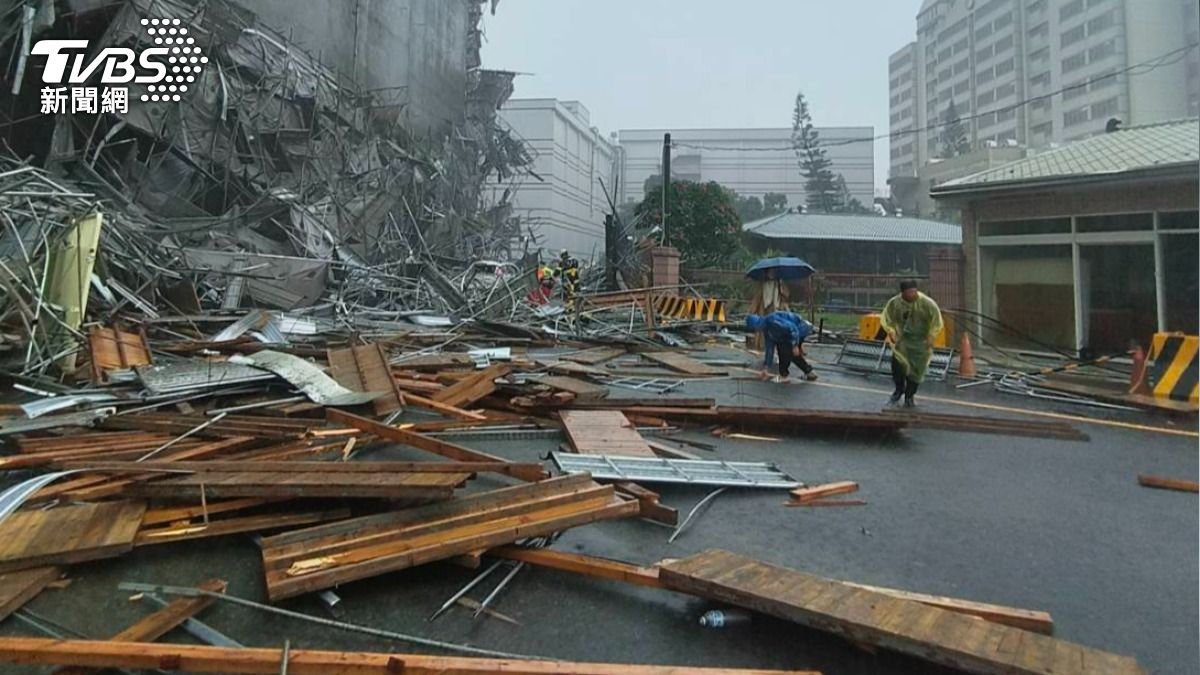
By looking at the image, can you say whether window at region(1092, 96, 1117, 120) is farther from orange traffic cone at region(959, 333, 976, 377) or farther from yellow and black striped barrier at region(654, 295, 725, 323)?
yellow and black striped barrier at region(654, 295, 725, 323)

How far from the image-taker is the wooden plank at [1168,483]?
437 cm

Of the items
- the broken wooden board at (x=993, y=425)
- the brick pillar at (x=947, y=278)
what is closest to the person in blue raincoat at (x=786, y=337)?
the broken wooden board at (x=993, y=425)

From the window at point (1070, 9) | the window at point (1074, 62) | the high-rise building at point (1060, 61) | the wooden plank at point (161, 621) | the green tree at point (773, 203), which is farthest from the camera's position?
the green tree at point (773, 203)

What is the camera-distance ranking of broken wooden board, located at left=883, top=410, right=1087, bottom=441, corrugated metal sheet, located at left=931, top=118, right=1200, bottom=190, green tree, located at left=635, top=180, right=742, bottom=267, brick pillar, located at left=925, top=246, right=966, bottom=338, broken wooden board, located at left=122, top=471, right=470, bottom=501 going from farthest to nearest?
green tree, located at left=635, top=180, right=742, bottom=267 < brick pillar, located at left=925, top=246, right=966, bottom=338 < broken wooden board, located at left=883, top=410, right=1087, bottom=441 < broken wooden board, located at left=122, top=471, right=470, bottom=501 < corrugated metal sheet, located at left=931, top=118, right=1200, bottom=190

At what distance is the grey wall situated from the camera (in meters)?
19.9

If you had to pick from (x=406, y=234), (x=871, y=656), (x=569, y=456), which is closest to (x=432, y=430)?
(x=569, y=456)

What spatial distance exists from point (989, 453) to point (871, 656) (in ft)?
12.5

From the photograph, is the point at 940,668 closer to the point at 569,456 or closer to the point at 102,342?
the point at 569,456

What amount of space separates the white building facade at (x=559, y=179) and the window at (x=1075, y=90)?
36267mm

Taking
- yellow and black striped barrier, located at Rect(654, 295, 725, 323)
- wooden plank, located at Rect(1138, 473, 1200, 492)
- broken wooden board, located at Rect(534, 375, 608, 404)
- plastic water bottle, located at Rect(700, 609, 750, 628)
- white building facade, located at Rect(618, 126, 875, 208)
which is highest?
white building facade, located at Rect(618, 126, 875, 208)

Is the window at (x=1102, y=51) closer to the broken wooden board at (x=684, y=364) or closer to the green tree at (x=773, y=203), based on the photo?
the broken wooden board at (x=684, y=364)

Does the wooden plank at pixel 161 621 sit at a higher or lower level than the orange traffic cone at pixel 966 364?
lower

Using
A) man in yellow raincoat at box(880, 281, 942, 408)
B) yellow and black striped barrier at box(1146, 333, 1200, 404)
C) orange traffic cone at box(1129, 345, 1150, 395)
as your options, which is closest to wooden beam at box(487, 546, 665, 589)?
man in yellow raincoat at box(880, 281, 942, 408)

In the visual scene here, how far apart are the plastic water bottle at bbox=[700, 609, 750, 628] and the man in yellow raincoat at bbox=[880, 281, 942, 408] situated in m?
5.47
